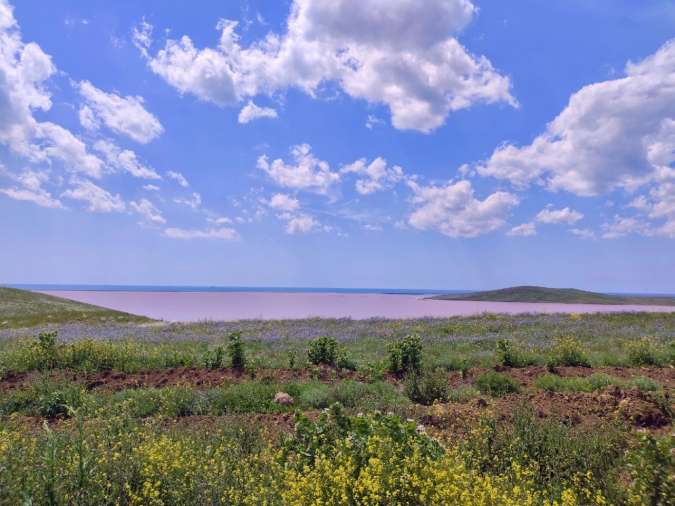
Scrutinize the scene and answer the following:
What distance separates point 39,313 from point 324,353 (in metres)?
32.7

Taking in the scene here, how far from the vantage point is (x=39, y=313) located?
33.3 metres

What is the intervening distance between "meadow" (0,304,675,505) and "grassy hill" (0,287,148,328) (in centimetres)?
1499

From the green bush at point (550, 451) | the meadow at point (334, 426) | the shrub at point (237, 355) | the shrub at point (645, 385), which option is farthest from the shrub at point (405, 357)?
the green bush at point (550, 451)

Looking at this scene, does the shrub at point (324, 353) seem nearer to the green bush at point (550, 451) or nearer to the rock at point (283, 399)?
the rock at point (283, 399)

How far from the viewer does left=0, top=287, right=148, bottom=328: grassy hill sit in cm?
2759

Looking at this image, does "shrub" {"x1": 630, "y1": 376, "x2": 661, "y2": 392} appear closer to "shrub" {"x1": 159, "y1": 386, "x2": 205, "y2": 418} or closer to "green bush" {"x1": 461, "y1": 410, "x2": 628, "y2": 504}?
"green bush" {"x1": 461, "y1": 410, "x2": 628, "y2": 504}

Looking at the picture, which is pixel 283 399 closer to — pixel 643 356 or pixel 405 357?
pixel 405 357

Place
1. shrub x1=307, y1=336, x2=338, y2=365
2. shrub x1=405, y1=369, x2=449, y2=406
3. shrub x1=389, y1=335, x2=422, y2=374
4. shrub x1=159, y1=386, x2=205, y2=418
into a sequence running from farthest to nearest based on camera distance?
shrub x1=307, y1=336, x2=338, y2=365 < shrub x1=389, y1=335, x2=422, y2=374 < shrub x1=405, y1=369, x2=449, y2=406 < shrub x1=159, y1=386, x2=205, y2=418

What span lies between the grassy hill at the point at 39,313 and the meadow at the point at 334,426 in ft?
49.2

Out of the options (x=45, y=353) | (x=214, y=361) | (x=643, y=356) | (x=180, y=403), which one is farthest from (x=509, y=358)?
(x=45, y=353)

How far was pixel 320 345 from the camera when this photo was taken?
11.9m

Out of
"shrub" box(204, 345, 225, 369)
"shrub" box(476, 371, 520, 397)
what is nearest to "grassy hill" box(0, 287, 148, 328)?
"shrub" box(204, 345, 225, 369)

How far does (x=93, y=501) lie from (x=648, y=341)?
1588 cm

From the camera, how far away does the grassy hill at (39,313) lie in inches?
1086
